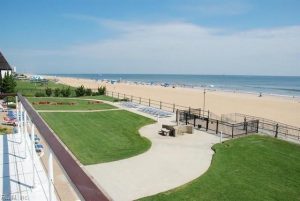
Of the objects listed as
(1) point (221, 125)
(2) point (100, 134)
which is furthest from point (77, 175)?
(1) point (221, 125)

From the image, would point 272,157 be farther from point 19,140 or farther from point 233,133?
point 19,140

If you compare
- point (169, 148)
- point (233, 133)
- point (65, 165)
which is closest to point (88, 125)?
point (169, 148)

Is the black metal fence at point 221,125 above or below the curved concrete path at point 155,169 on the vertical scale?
above

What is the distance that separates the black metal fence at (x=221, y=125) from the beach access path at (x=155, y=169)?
2.33m

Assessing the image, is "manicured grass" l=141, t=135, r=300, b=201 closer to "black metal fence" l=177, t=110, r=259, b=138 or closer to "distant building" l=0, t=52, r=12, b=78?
"black metal fence" l=177, t=110, r=259, b=138

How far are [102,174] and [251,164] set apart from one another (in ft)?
22.1

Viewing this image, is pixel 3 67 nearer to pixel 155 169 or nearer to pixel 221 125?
pixel 221 125

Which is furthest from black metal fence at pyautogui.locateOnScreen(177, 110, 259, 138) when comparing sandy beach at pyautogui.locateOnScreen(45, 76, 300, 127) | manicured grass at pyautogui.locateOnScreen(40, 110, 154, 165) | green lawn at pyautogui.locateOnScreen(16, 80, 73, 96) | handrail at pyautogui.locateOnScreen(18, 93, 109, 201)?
green lawn at pyautogui.locateOnScreen(16, 80, 73, 96)

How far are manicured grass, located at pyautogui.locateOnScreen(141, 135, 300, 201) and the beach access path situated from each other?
0.57 meters

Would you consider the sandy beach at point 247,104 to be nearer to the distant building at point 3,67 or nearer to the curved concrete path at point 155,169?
the curved concrete path at point 155,169

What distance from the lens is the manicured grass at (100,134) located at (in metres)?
15.4

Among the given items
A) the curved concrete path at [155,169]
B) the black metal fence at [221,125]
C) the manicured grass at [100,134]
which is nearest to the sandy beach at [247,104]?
the black metal fence at [221,125]

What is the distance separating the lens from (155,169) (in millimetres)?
13461

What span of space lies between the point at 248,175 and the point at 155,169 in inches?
151
